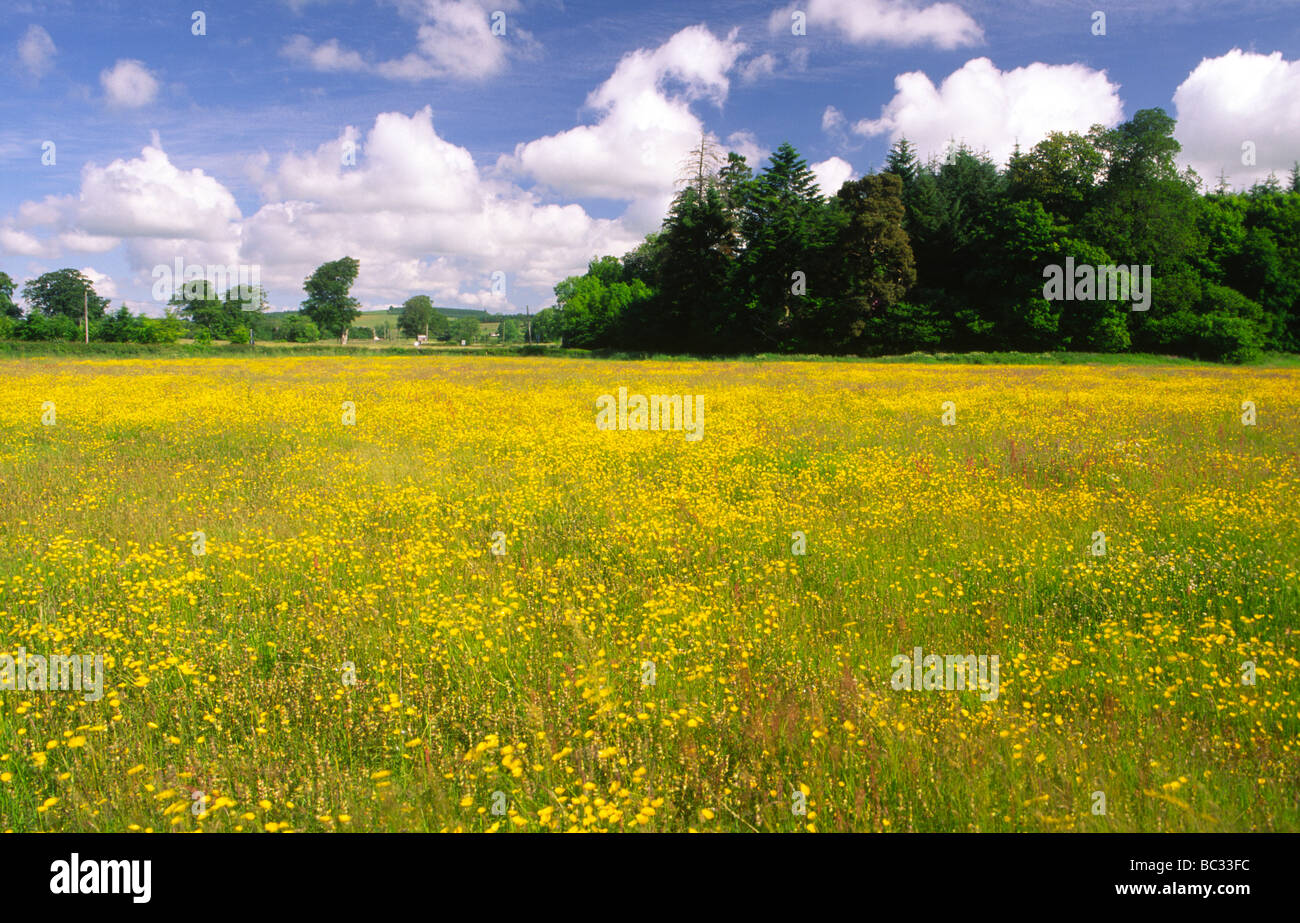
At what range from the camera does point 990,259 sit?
196ft

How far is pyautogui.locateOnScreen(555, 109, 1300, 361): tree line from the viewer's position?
5434 cm

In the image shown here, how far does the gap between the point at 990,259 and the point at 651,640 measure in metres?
64.6

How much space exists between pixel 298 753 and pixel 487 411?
15217mm

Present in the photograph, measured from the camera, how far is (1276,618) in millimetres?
5465

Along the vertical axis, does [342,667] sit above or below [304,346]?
below

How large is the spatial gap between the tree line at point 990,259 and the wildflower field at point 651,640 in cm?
4901

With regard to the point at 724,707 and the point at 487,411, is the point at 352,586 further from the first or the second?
the point at 487,411

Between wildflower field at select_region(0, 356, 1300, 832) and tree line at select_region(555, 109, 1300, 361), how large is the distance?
49005 mm
